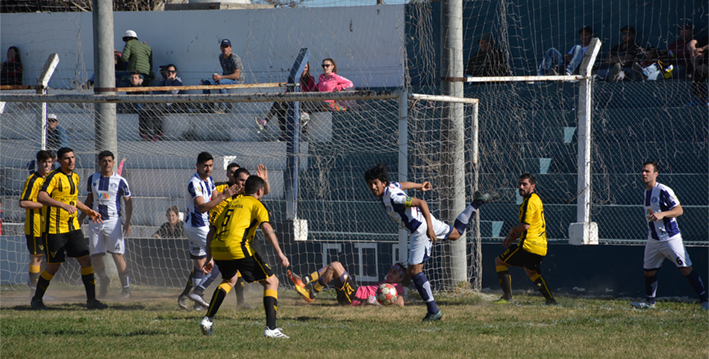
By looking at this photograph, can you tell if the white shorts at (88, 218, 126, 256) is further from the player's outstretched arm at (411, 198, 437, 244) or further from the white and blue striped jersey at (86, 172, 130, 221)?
the player's outstretched arm at (411, 198, 437, 244)

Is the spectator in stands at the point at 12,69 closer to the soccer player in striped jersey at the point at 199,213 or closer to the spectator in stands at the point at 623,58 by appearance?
the soccer player in striped jersey at the point at 199,213

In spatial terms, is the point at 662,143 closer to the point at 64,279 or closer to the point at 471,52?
the point at 471,52

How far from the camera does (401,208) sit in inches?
284

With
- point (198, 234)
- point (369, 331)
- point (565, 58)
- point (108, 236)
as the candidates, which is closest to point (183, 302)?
point (198, 234)

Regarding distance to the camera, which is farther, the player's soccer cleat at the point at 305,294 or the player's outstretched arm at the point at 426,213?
the player's soccer cleat at the point at 305,294

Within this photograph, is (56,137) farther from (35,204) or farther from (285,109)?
(35,204)

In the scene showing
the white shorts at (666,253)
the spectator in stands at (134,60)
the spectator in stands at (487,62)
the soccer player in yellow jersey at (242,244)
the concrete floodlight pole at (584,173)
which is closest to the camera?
the soccer player in yellow jersey at (242,244)

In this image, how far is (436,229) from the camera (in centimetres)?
771

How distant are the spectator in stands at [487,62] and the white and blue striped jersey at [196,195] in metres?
5.90

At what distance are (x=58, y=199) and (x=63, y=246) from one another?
56 centimetres

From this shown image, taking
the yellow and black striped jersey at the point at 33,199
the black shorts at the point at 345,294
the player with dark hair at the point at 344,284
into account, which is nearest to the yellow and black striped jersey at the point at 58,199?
the yellow and black striped jersey at the point at 33,199

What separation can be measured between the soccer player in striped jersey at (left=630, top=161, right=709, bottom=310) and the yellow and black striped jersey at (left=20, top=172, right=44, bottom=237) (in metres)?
7.17

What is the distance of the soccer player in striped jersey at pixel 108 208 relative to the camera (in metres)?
8.88

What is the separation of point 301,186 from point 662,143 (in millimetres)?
6098
